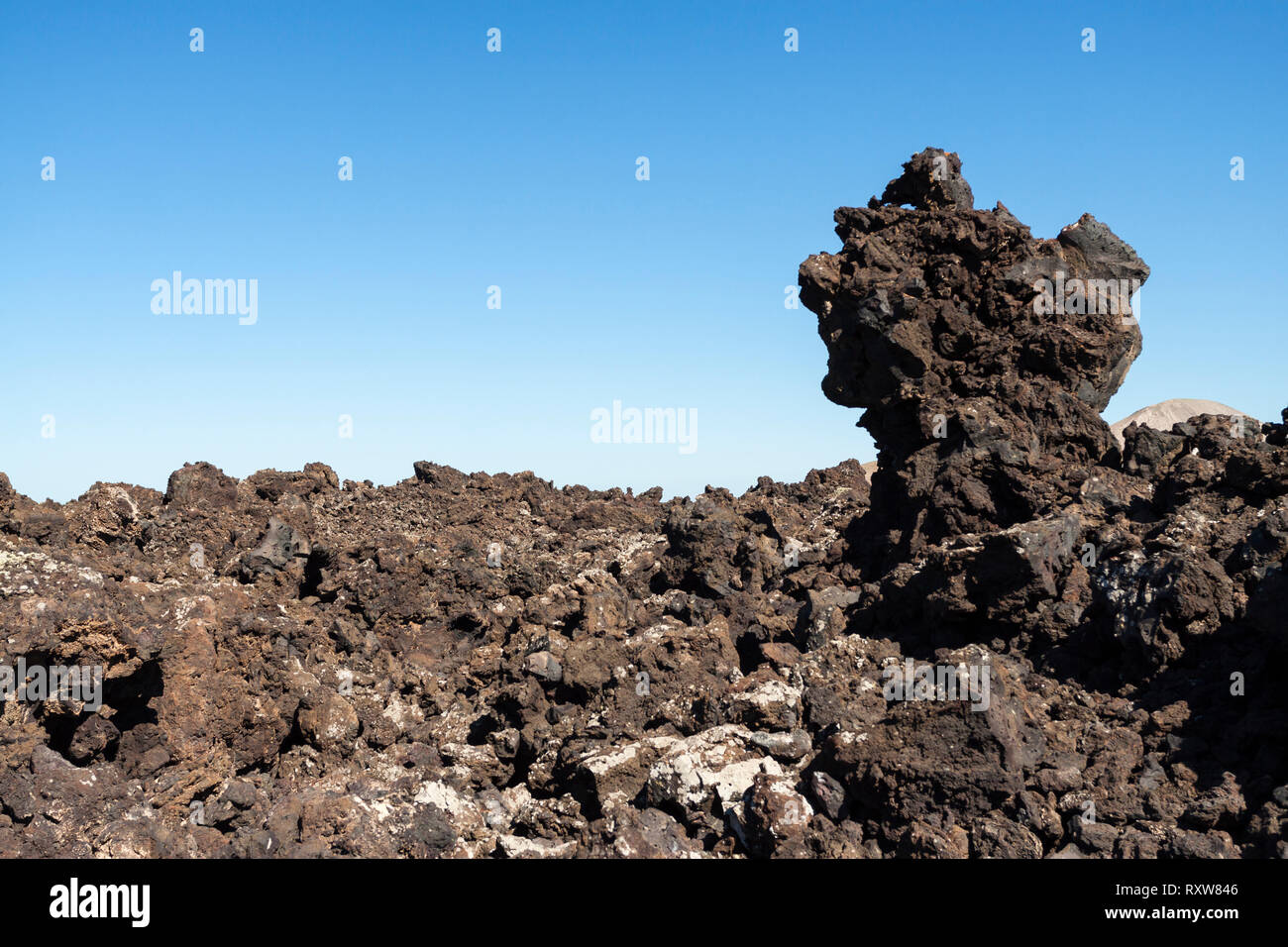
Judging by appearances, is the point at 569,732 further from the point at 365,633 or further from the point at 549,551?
the point at 549,551

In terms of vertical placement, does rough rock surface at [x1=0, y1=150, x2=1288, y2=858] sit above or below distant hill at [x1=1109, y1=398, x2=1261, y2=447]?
below

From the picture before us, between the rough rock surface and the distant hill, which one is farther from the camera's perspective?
the distant hill

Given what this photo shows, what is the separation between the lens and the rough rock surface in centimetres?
885

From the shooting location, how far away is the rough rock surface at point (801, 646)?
29.0 ft

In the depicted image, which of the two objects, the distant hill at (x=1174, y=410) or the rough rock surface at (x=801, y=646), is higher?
the distant hill at (x=1174, y=410)

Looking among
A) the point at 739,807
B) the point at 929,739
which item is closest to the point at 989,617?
the point at 929,739

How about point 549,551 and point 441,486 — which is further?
point 441,486

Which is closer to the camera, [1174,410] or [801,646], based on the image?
[801,646]

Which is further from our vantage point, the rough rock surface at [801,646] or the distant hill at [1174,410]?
the distant hill at [1174,410]

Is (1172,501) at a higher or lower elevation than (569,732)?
higher

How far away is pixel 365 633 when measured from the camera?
609 inches

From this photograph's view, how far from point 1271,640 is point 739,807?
18.8 ft

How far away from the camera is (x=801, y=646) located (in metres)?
13.7
